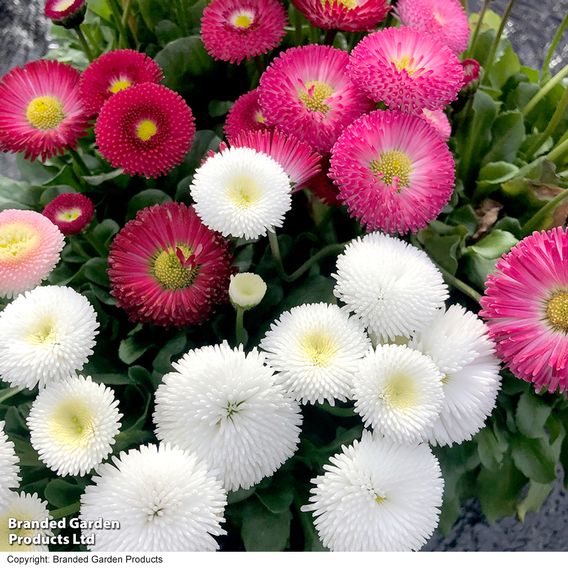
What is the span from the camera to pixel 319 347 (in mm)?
504

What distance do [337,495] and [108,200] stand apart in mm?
495

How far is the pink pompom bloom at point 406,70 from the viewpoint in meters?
0.55

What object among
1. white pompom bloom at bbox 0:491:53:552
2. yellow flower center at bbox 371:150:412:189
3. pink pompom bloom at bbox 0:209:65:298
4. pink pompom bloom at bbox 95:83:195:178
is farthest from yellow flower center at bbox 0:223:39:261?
yellow flower center at bbox 371:150:412:189

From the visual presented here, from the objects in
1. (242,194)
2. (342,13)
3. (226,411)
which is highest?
(342,13)

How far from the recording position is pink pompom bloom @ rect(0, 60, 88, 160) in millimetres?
628

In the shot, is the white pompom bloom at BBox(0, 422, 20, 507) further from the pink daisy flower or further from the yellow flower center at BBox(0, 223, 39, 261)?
the pink daisy flower

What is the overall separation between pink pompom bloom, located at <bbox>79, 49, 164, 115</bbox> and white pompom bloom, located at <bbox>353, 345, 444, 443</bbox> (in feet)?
1.32

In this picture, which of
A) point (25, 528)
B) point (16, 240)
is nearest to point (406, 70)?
point (16, 240)

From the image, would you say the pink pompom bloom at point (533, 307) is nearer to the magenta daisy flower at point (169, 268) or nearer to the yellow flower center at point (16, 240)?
the magenta daisy flower at point (169, 268)

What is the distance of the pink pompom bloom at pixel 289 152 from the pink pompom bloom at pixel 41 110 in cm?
20

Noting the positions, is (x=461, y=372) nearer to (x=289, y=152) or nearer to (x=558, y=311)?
(x=558, y=311)

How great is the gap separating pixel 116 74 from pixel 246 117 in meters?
0.16
